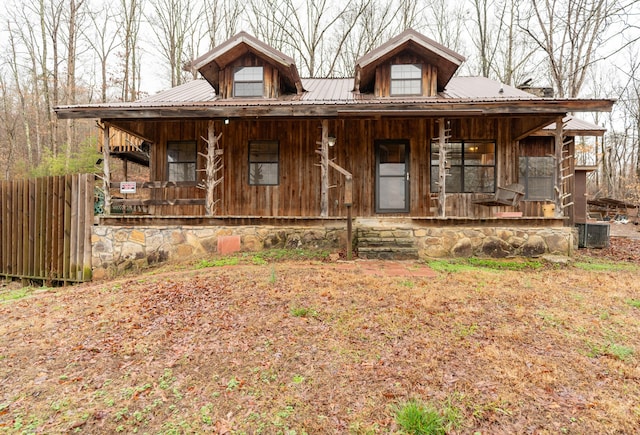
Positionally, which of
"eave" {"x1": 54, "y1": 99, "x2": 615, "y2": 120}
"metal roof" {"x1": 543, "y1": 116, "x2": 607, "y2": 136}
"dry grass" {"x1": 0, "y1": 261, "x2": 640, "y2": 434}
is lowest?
"dry grass" {"x1": 0, "y1": 261, "x2": 640, "y2": 434}

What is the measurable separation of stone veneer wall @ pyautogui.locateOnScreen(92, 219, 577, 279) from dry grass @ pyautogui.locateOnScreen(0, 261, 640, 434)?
8.36 feet

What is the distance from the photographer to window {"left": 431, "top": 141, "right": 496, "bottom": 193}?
9742 mm

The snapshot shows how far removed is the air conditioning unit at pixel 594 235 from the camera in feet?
32.1

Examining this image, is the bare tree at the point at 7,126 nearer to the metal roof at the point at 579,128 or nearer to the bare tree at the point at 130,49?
the bare tree at the point at 130,49

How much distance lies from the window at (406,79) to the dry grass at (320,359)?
22.7 ft

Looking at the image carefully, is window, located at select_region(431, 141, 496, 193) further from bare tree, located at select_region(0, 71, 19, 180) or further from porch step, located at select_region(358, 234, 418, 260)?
bare tree, located at select_region(0, 71, 19, 180)

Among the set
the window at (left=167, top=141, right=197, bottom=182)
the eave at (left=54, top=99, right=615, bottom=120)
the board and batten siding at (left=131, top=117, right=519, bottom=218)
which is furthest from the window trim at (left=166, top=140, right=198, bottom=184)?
the eave at (left=54, top=99, right=615, bottom=120)

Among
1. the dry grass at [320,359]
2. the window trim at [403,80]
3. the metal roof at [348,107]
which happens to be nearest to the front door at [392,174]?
the window trim at [403,80]

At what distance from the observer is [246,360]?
9.67ft

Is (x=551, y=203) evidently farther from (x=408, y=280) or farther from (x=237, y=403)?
(x=237, y=403)

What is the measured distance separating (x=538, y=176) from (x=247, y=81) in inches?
385

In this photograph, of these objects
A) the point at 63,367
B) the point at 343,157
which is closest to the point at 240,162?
the point at 343,157

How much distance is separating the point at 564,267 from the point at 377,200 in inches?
182

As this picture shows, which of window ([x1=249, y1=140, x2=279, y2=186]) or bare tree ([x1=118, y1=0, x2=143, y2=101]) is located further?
bare tree ([x1=118, y1=0, x2=143, y2=101])
